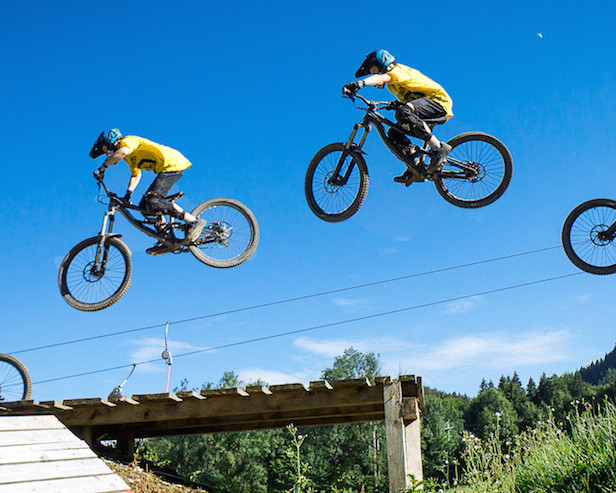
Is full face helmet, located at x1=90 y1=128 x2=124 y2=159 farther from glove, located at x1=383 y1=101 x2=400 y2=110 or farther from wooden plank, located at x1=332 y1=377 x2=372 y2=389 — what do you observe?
wooden plank, located at x1=332 y1=377 x2=372 y2=389

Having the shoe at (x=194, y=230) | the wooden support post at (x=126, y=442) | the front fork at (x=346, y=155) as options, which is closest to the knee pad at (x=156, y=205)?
the shoe at (x=194, y=230)

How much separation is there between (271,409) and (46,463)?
5.71m

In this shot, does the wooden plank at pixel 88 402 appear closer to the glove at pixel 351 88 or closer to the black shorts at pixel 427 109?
the glove at pixel 351 88

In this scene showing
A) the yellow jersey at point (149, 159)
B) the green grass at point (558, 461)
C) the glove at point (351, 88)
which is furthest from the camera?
the yellow jersey at point (149, 159)

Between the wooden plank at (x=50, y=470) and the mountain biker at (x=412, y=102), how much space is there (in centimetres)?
442

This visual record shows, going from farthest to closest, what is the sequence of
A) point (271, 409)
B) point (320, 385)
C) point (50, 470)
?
point (271, 409), point (320, 385), point (50, 470)

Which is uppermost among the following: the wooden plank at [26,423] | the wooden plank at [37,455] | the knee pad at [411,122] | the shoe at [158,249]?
the knee pad at [411,122]

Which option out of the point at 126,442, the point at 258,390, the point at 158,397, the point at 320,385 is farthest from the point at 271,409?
the point at 126,442

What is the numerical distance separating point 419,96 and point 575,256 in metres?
3.22

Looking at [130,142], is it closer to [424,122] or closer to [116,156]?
[116,156]

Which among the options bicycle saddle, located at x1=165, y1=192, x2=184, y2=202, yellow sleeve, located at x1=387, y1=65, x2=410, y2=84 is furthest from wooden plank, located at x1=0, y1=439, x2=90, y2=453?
yellow sleeve, located at x1=387, y1=65, x2=410, y2=84

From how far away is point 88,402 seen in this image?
427 inches

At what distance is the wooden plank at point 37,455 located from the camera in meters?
5.22

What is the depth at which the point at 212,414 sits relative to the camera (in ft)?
35.7
